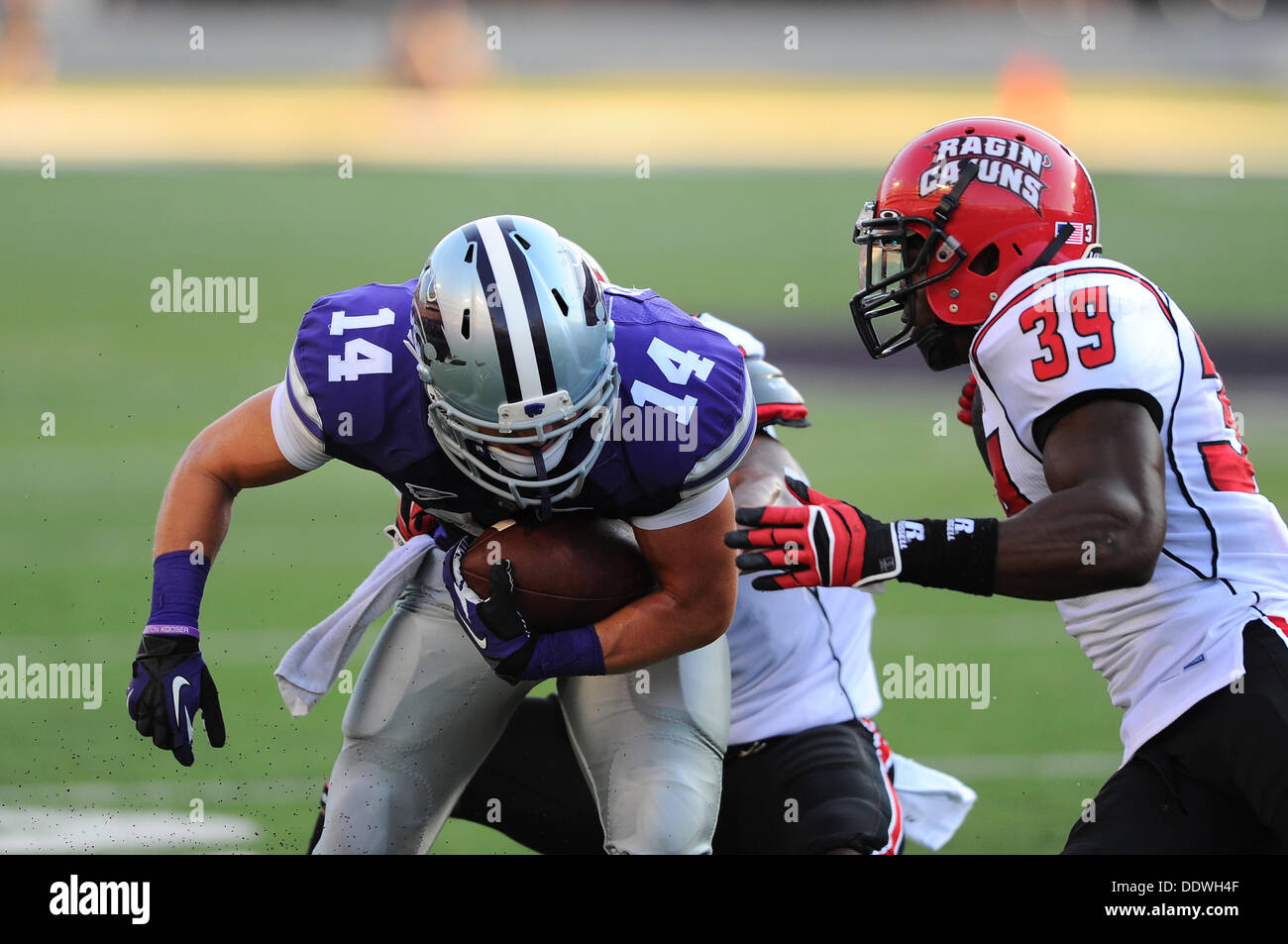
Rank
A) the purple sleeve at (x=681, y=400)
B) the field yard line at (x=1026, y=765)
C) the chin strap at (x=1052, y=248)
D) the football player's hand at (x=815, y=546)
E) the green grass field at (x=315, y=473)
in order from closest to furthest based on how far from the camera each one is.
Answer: the football player's hand at (x=815, y=546) → the purple sleeve at (x=681, y=400) → the chin strap at (x=1052, y=248) → the green grass field at (x=315, y=473) → the field yard line at (x=1026, y=765)

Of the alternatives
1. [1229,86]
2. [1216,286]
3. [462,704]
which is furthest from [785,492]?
[1229,86]

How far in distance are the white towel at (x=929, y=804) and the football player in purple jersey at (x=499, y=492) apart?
29.7 inches

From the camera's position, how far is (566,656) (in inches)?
135

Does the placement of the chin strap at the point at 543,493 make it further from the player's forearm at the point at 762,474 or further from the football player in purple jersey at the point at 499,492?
the player's forearm at the point at 762,474

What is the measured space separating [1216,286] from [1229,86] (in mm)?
17483

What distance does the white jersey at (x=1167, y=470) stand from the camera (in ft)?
10.5

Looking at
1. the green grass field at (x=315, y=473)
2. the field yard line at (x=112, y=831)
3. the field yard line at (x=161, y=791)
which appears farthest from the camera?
the green grass field at (x=315, y=473)

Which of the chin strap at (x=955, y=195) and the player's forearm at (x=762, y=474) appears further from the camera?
the player's forearm at (x=762, y=474)

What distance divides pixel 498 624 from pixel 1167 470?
142 cm

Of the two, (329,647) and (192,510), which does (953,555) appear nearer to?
(329,647)

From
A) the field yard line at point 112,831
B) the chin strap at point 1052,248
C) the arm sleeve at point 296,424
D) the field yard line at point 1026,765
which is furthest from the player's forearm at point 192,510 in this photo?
the field yard line at point 1026,765

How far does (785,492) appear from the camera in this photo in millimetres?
3904
